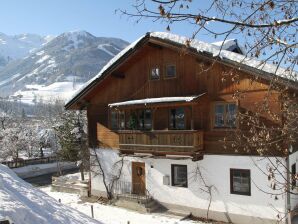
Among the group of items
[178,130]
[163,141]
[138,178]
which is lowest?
[138,178]

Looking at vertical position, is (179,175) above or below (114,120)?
below

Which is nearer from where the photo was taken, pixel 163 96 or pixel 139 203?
pixel 163 96

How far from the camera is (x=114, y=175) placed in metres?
23.7

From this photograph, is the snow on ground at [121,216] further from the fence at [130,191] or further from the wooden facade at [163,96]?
the wooden facade at [163,96]

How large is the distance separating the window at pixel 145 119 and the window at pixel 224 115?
4201 mm

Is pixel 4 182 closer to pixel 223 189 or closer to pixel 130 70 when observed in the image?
pixel 223 189

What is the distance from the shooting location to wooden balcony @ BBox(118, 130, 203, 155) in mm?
18719

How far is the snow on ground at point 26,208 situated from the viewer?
7047 millimetres

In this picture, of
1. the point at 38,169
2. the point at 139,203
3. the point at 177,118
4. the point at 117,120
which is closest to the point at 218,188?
the point at 177,118

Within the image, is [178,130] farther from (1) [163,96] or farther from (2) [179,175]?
(2) [179,175]

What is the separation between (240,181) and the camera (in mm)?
18234

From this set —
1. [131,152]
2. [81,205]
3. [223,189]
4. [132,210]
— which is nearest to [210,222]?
[223,189]

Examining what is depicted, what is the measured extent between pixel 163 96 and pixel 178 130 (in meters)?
2.56

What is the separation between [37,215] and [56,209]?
1.39m
